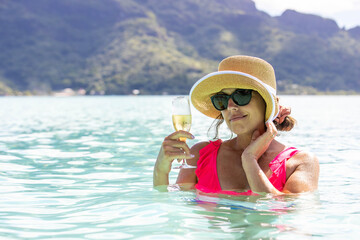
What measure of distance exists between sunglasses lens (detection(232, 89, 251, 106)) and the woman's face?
0.10ft

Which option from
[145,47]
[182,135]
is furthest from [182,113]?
[145,47]

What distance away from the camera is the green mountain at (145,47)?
12950 centimetres

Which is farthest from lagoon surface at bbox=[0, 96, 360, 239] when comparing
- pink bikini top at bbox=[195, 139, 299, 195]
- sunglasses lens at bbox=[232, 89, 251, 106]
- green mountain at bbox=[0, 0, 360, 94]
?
green mountain at bbox=[0, 0, 360, 94]

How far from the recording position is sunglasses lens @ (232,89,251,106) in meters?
3.45

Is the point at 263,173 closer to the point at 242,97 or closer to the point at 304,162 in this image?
the point at 304,162

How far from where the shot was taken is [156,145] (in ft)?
32.1

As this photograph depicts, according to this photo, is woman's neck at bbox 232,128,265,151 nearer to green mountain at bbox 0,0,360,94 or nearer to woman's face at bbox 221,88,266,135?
woman's face at bbox 221,88,266,135

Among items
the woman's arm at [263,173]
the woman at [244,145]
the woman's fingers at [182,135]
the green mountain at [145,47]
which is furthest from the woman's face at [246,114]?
the green mountain at [145,47]

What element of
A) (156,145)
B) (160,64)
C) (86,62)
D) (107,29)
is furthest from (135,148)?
(107,29)

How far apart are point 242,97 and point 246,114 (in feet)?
0.46

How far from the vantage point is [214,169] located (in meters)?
3.84

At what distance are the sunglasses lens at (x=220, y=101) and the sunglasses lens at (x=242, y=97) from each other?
0.32 feet

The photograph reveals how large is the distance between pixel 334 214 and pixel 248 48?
15216 centimetres

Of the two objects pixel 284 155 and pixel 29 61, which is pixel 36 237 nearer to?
pixel 284 155
